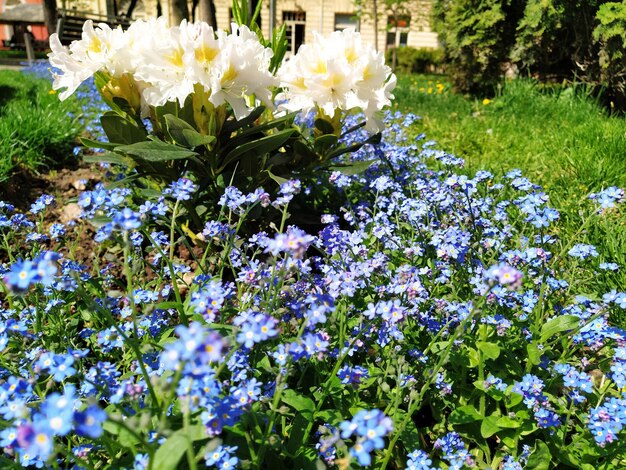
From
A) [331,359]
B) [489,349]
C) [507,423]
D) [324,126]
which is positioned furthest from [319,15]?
[507,423]

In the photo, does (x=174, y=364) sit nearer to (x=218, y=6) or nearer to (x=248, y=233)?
(x=248, y=233)

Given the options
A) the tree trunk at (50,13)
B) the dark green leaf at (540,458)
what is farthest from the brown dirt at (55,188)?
the tree trunk at (50,13)

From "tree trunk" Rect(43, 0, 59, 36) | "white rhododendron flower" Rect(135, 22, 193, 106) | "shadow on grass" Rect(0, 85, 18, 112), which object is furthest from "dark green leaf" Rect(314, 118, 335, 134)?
"tree trunk" Rect(43, 0, 59, 36)

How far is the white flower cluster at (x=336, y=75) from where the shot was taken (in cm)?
208

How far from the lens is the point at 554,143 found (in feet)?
13.3

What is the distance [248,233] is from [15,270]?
145 cm

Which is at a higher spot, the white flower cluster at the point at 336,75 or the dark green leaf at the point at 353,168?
the white flower cluster at the point at 336,75

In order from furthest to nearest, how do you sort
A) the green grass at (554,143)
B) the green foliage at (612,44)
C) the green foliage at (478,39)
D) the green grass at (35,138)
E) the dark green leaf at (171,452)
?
the green foliage at (478,39) < the green foliage at (612,44) < the green grass at (35,138) < the green grass at (554,143) < the dark green leaf at (171,452)

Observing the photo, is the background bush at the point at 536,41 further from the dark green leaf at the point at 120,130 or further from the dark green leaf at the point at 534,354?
the dark green leaf at the point at 120,130

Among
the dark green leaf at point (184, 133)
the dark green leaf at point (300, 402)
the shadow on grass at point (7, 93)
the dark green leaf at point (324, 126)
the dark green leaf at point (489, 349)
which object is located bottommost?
the dark green leaf at point (300, 402)

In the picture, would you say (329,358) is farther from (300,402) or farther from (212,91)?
→ (212,91)

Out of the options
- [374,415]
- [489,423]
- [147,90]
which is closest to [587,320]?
[489,423]

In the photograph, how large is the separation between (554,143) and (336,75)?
2.69 m

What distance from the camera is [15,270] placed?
886 mm
